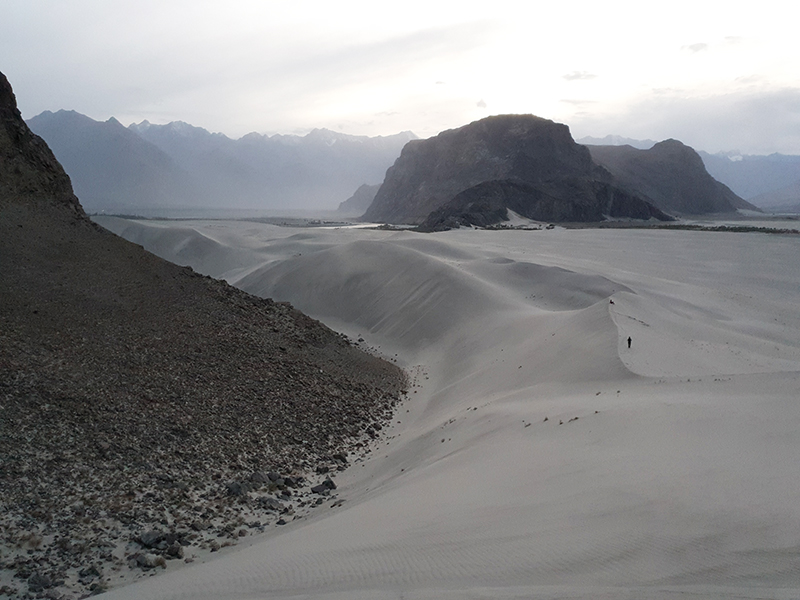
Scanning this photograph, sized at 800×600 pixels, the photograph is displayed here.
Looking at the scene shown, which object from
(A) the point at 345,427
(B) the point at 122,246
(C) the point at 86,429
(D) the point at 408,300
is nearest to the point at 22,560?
(C) the point at 86,429

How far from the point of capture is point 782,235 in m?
41.9

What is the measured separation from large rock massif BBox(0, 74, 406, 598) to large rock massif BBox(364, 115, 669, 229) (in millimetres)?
47370

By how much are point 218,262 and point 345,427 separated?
3482 cm

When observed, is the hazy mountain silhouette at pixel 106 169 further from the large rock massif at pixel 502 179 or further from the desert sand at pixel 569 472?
the desert sand at pixel 569 472

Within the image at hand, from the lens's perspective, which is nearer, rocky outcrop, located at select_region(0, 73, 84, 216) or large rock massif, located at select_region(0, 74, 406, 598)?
large rock massif, located at select_region(0, 74, 406, 598)

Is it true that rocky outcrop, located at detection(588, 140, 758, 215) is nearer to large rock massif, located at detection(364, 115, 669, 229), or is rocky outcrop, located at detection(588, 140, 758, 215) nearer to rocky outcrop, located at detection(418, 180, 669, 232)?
large rock massif, located at detection(364, 115, 669, 229)

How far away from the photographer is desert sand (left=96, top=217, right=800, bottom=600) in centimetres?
434

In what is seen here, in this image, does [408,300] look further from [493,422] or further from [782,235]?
[782,235]

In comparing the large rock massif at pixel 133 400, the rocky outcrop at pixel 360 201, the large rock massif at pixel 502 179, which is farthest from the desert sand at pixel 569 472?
the rocky outcrop at pixel 360 201

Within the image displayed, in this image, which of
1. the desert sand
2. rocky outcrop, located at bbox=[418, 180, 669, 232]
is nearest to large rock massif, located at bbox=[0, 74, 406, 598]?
the desert sand

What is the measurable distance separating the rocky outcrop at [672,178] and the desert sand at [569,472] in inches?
3685

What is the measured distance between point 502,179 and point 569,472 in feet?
248

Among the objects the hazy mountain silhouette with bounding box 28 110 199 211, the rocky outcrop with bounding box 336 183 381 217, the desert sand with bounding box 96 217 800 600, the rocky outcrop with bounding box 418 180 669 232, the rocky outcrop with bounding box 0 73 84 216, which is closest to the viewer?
the desert sand with bounding box 96 217 800 600

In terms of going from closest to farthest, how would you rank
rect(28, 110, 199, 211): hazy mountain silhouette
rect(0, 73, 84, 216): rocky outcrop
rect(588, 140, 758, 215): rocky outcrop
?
rect(0, 73, 84, 216): rocky outcrop < rect(588, 140, 758, 215): rocky outcrop < rect(28, 110, 199, 211): hazy mountain silhouette
